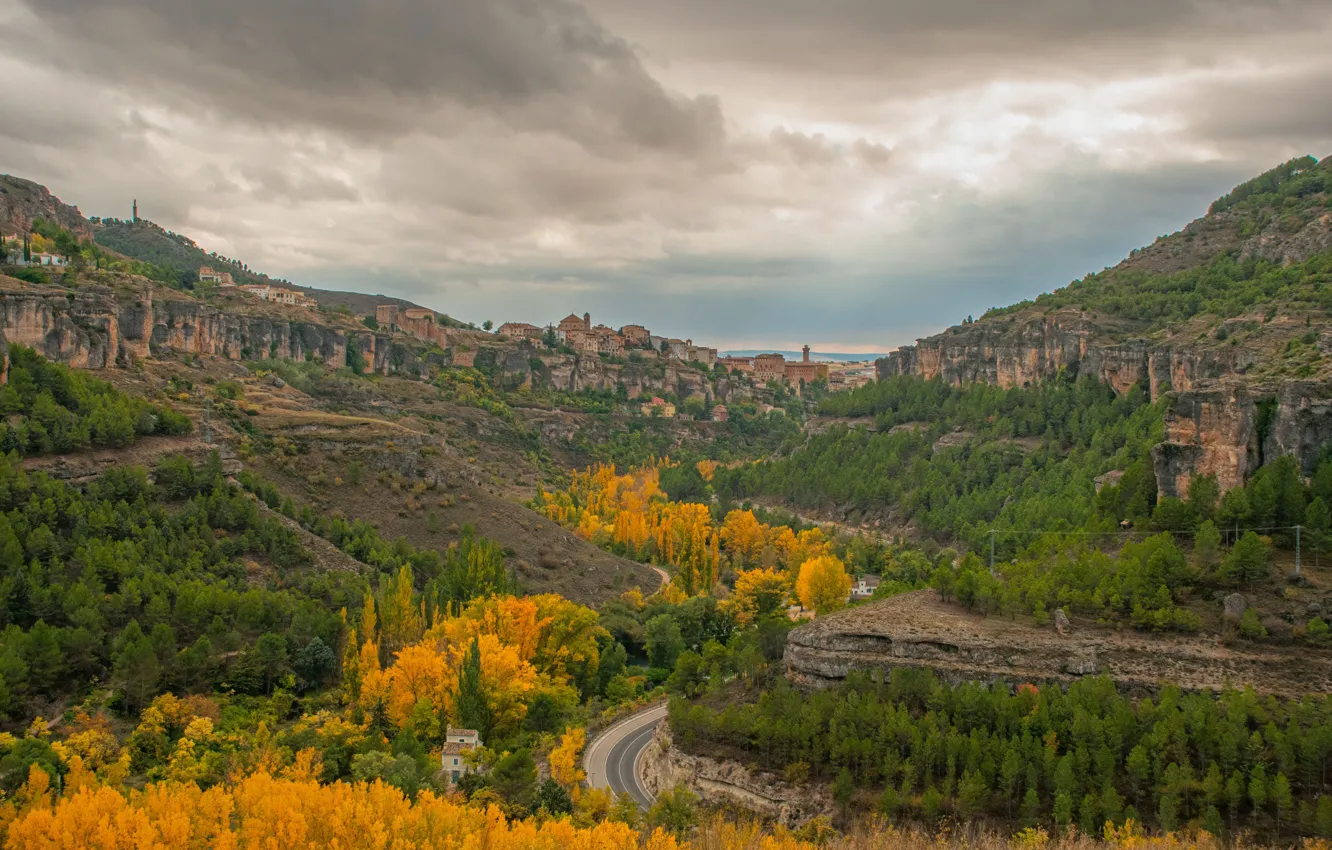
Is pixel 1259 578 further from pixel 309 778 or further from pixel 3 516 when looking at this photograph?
pixel 3 516

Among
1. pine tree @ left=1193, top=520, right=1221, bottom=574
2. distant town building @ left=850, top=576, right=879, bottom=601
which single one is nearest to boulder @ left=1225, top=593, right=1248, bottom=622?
pine tree @ left=1193, top=520, right=1221, bottom=574

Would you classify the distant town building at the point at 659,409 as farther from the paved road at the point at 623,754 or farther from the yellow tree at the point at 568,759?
the yellow tree at the point at 568,759

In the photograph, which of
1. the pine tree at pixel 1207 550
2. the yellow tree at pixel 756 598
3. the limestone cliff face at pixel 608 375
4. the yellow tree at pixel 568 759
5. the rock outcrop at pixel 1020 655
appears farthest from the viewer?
the limestone cliff face at pixel 608 375

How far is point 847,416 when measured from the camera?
124 m

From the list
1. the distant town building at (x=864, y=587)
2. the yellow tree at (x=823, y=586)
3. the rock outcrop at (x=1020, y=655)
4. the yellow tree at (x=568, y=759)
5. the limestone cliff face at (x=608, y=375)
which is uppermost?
the limestone cliff face at (x=608, y=375)

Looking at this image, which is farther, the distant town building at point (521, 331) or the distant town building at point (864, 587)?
the distant town building at point (521, 331)

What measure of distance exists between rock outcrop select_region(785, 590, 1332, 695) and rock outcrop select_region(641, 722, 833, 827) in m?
5.50

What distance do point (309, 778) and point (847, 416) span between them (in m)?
95.3

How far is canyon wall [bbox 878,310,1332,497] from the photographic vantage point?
140ft

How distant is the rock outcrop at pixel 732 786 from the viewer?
3394 centimetres

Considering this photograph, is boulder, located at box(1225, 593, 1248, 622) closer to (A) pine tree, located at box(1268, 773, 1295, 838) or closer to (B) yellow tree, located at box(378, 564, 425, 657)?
(A) pine tree, located at box(1268, 773, 1295, 838)

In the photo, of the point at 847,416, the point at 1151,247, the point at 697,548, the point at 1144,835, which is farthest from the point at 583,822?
the point at 1151,247

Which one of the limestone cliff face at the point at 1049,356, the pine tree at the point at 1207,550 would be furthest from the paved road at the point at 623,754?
the limestone cliff face at the point at 1049,356

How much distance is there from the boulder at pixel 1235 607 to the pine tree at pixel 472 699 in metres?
28.0
